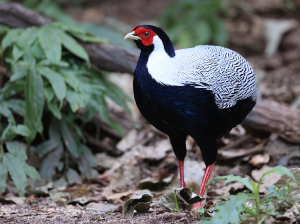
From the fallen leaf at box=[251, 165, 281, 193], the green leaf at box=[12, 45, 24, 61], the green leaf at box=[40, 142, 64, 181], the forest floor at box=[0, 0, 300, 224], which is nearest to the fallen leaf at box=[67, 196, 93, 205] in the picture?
the forest floor at box=[0, 0, 300, 224]

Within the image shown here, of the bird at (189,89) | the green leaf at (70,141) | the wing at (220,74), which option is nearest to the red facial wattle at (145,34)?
the bird at (189,89)

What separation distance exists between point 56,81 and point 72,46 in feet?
1.79

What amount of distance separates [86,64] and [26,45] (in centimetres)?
85

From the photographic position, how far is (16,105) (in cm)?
435

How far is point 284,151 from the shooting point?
14.9ft

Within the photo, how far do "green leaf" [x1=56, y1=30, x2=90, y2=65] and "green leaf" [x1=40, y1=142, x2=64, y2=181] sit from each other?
1121mm

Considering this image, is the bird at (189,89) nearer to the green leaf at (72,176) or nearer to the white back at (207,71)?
the white back at (207,71)

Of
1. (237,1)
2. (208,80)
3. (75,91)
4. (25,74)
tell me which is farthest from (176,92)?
(237,1)

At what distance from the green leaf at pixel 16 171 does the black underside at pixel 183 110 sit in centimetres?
164

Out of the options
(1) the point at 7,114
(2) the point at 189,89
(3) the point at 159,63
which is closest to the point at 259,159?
(2) the point at 189,89

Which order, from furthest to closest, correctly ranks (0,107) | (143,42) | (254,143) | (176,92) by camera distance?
(254,143)
(0,107)
(143,42)
(176,92)

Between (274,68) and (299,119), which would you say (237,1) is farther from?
(299,119)

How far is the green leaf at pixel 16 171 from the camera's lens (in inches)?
152

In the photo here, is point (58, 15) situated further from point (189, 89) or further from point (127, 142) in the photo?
point (189, 89)
